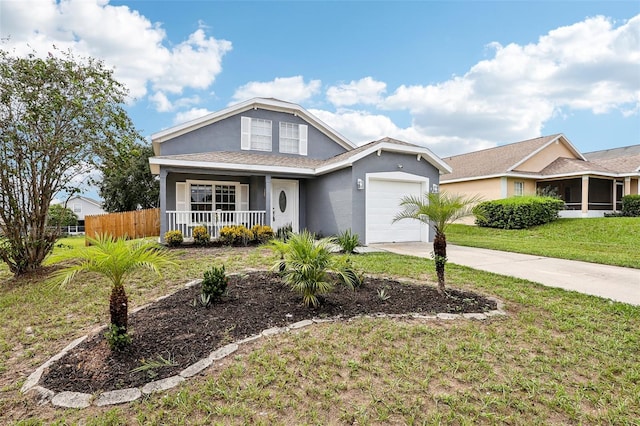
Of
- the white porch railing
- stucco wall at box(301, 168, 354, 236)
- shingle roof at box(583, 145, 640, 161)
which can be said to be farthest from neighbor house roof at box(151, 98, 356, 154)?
shingle roof at box(583, 145, 640, 161)

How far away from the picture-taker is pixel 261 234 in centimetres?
1170

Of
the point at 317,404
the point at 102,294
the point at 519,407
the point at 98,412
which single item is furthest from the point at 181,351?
the point at 102,294

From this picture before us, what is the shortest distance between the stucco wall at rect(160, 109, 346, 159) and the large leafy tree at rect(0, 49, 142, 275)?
13.8ft

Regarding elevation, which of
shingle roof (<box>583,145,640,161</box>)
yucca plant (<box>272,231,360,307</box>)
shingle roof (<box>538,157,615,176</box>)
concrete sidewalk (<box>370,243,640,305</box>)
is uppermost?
shingle roof (<box>583,145,640,161</box>)

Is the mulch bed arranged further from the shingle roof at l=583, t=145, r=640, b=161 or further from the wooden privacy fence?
the shingle roof at l=583, t=145, r=640, b=161

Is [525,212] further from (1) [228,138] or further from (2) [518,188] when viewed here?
(1) [228,138]

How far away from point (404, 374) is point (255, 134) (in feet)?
41.5

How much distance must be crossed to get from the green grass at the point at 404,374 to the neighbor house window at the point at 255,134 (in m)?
10.1

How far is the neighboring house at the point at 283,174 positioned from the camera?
11.3 m

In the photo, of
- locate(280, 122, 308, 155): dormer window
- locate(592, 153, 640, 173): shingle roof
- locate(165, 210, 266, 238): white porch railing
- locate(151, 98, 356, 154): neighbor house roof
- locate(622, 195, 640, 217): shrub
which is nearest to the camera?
locate(165, 210, 266, 238): white porch railing

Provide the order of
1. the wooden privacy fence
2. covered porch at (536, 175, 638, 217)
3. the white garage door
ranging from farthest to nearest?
covered porch at (536, 175, 638, 217) < the wooden privacy fence < the white garage door

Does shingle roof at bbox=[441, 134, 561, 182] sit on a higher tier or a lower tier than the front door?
higher

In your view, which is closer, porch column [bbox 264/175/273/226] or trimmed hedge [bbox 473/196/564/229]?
porch column [bbox 264/175/273/226]

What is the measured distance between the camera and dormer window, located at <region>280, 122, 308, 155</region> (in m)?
14.5
